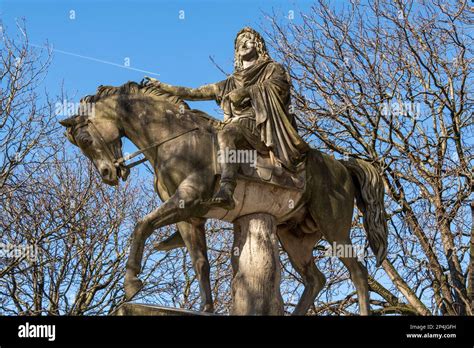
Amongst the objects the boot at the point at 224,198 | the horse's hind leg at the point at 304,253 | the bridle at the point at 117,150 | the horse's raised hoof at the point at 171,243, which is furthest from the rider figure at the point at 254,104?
the horse's raised hoof at the point at 171,243

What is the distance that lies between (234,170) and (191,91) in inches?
58.5

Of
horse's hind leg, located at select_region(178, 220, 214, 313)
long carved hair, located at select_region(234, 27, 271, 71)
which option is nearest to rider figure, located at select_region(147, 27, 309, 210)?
long carved hair, located at select_region(234, 27, 271, 71)

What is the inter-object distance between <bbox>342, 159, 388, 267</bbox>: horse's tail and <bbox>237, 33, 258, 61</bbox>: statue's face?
5.67 ft

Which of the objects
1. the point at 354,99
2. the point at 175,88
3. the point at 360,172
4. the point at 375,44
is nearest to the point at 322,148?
the point at 354,99

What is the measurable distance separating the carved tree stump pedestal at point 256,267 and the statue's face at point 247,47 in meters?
1.88

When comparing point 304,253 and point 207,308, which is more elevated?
point 304,253

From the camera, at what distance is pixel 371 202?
36.3 ft

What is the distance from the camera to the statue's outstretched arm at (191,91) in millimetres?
10367

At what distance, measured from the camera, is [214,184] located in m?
9.77

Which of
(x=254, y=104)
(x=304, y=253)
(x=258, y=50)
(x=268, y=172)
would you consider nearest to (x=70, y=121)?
(x=254, y=104)

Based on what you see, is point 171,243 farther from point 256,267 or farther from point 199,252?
point 256,267

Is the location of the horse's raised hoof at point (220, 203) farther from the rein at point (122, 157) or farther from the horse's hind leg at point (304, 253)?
the horse's hind leg at point (304, 253)

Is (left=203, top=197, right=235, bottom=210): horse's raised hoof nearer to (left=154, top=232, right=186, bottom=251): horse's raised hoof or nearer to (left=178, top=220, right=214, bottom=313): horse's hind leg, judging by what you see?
(left=178, top=220, right=214, bottom=313): horse's hind leg

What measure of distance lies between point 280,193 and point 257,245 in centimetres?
63
